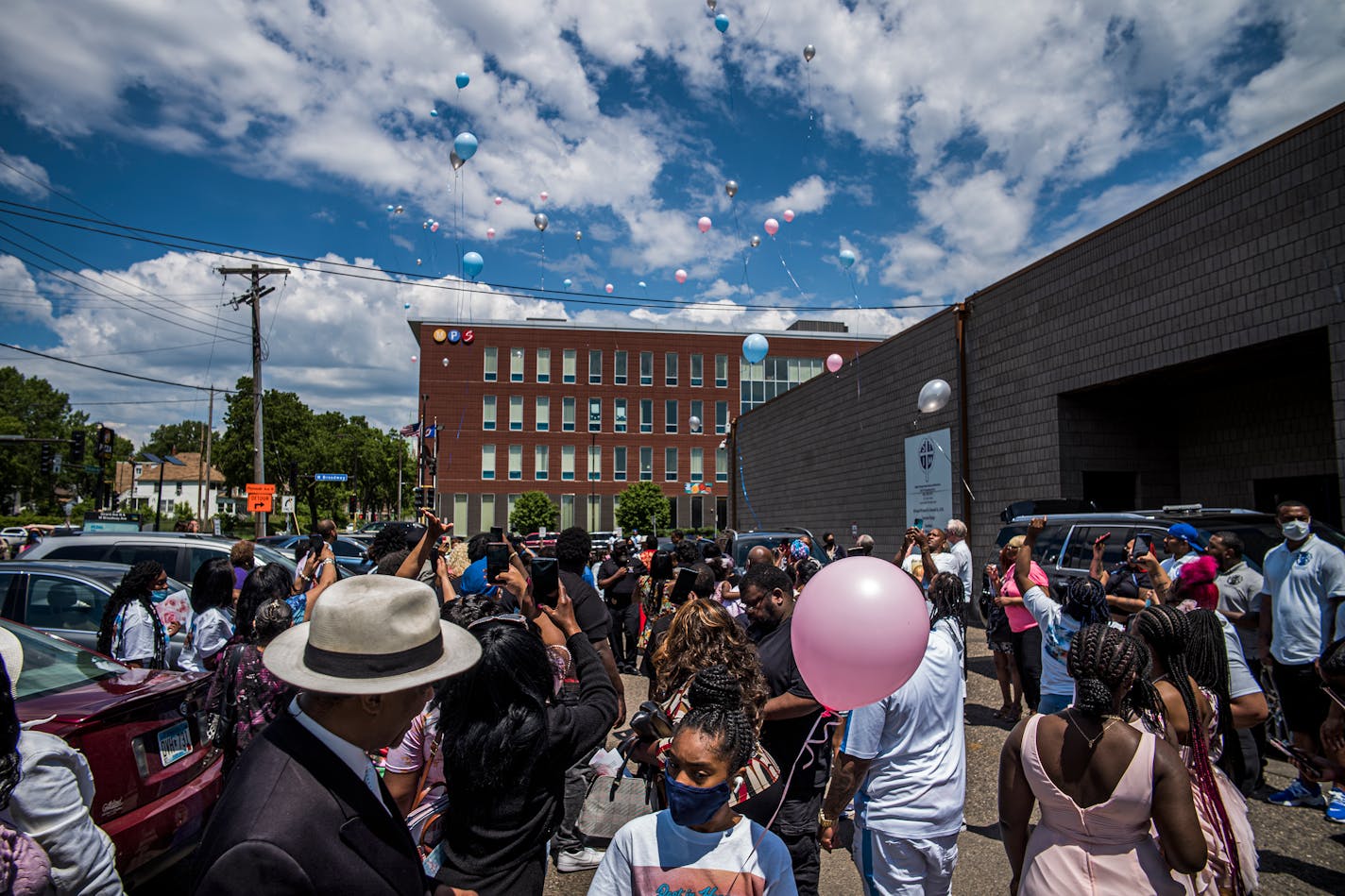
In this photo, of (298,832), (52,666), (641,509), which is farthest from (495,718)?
(641,509)

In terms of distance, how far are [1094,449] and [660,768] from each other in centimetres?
1348

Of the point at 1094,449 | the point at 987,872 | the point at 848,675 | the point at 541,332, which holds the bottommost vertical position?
the point at 987,872

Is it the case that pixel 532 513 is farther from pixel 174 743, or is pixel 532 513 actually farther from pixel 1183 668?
pixel 1183 668

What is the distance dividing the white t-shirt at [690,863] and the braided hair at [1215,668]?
2.12 m

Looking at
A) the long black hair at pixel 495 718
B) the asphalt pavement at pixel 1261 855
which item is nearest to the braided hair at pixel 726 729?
the long black hair at pixel 495 718

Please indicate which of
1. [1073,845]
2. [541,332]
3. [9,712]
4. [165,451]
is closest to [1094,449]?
[1073,845]

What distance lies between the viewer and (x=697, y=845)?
213 cm

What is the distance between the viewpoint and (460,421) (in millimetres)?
53781

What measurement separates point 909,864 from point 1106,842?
2.68 ft

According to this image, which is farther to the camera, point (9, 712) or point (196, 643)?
point (196, 643)

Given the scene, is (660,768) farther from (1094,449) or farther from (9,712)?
(1094,449)

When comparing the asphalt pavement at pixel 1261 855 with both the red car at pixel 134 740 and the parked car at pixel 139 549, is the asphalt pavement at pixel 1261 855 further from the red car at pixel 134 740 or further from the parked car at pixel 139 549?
the parked car at pixel 139 549

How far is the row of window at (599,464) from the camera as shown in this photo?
5519 centimetres

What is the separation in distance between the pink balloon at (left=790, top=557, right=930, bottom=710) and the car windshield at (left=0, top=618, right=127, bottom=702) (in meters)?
3.67
